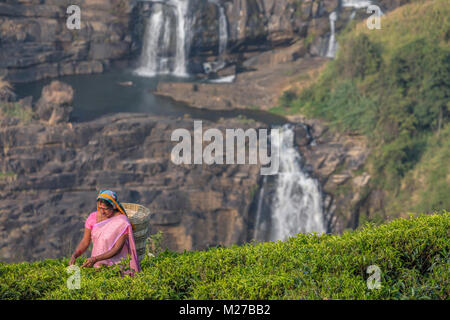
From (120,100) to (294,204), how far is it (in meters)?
8.88

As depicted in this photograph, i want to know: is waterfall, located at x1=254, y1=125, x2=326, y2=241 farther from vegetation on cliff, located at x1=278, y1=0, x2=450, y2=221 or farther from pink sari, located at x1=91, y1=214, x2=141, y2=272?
pink sari, located at x1=91, y1=214, x2=141, y2=272

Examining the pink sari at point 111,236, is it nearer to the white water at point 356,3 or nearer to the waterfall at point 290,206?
the waterfall at point 290,206

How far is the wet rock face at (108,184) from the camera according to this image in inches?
711

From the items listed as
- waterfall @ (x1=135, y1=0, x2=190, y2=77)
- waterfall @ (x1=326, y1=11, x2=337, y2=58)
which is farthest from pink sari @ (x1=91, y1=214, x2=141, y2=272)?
waterfall @ (x1=326, y1=11, x2=337, y2=58)

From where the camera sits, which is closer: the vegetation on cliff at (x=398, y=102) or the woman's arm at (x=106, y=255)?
the woman's arm at (x=106, y=255)

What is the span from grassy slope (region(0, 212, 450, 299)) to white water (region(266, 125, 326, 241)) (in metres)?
14.1

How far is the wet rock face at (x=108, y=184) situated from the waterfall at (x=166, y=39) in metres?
8.23

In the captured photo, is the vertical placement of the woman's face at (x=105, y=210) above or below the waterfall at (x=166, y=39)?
below

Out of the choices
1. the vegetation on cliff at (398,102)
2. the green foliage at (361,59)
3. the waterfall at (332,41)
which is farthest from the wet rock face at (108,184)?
the waterfall at (332,41)

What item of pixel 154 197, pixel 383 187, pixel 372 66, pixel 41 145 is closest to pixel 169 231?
pixel 154 197

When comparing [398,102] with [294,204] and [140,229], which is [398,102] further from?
[140,229]

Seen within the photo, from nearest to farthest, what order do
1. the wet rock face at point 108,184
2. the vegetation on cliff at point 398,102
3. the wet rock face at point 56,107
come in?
the wet rock face at point 108,184 → the wet rock face at point 56,107 → the vegetation on cliff at point 398,102

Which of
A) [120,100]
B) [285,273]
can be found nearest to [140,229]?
[285,273]

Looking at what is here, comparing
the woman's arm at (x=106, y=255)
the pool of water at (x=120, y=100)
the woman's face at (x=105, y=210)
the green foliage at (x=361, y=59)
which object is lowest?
the pool of water at (x=120, y=100)
